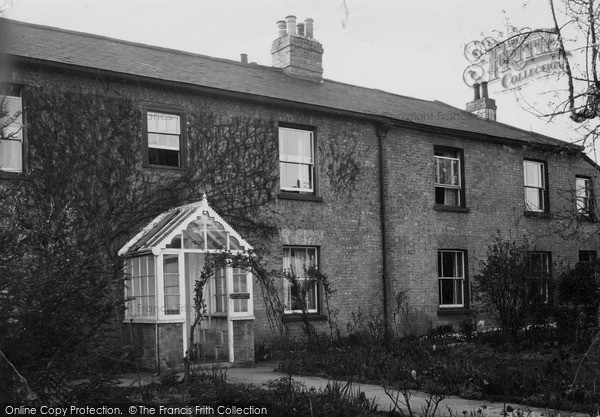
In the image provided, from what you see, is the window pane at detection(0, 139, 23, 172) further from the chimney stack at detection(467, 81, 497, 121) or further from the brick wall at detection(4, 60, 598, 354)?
the chimney stack at detection(467, 81, 497, 121)

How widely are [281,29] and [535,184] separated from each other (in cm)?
952

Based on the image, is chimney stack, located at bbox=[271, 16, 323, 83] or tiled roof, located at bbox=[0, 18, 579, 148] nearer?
tiled roof, located at bbox=[0, 18, 579, 148]

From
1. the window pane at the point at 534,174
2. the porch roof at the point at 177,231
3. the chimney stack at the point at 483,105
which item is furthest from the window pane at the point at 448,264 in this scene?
the porch roof at the point at 177,231

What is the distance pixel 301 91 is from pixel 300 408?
12.2 meters

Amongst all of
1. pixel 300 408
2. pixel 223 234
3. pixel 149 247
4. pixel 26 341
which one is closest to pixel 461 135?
pixel 223 234

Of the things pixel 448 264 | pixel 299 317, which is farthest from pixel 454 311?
pixel 299 317

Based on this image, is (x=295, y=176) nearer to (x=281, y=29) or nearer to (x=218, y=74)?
(x=218, y=74)

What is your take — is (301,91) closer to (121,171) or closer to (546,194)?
(121,171)

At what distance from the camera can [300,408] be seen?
8211 millimetres

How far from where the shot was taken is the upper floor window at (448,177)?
68.8 feet

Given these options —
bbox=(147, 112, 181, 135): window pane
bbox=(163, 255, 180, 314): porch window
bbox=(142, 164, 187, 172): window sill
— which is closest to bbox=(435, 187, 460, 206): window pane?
bbox=(142, 164, 187, 172): window sill

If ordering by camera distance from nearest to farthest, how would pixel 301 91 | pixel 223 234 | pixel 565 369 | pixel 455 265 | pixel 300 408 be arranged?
pixel 300 408
pixel 565 369
pixel 223 234
pixel 301 91
pixel 455 265

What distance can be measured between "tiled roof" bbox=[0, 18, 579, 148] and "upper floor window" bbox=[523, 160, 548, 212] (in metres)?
1.01

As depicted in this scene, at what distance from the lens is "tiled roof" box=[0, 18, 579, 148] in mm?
15336
